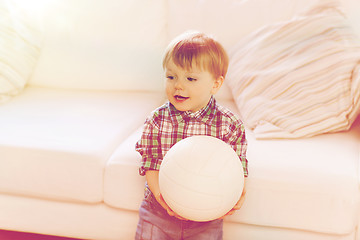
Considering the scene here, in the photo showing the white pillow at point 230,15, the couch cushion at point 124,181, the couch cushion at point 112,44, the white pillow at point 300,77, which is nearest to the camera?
the couch cushion at point 124,181

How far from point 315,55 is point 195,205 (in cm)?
99

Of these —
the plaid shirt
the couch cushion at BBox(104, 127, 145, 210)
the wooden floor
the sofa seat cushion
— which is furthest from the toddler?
the wooden floor

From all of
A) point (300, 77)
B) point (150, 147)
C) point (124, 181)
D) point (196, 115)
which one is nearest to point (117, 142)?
point (124, 181)

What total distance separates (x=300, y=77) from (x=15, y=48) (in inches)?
55.3

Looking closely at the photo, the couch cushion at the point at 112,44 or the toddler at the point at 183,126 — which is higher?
the couch cushion at the point at 112,44

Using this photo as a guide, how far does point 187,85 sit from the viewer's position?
1363 millimetres

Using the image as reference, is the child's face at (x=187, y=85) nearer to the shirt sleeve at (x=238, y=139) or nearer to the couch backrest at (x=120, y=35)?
the shirt sleeve at (x=238, y=139)

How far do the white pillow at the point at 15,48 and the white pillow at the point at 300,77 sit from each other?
1.06 metres

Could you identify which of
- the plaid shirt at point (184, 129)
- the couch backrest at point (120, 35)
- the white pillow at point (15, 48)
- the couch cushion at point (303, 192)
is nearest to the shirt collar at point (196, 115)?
the plaid shirt at point (184, 129)

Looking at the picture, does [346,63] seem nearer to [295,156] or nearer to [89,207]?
[295,156]

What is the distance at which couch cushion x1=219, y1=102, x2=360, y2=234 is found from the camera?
150cm

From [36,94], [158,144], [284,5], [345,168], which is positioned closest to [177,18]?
[284,5]

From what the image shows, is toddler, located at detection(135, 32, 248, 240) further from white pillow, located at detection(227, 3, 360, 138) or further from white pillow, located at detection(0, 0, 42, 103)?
white pillow, located at detection(0, 0, 42, 103)

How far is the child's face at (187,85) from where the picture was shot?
1.36 m
